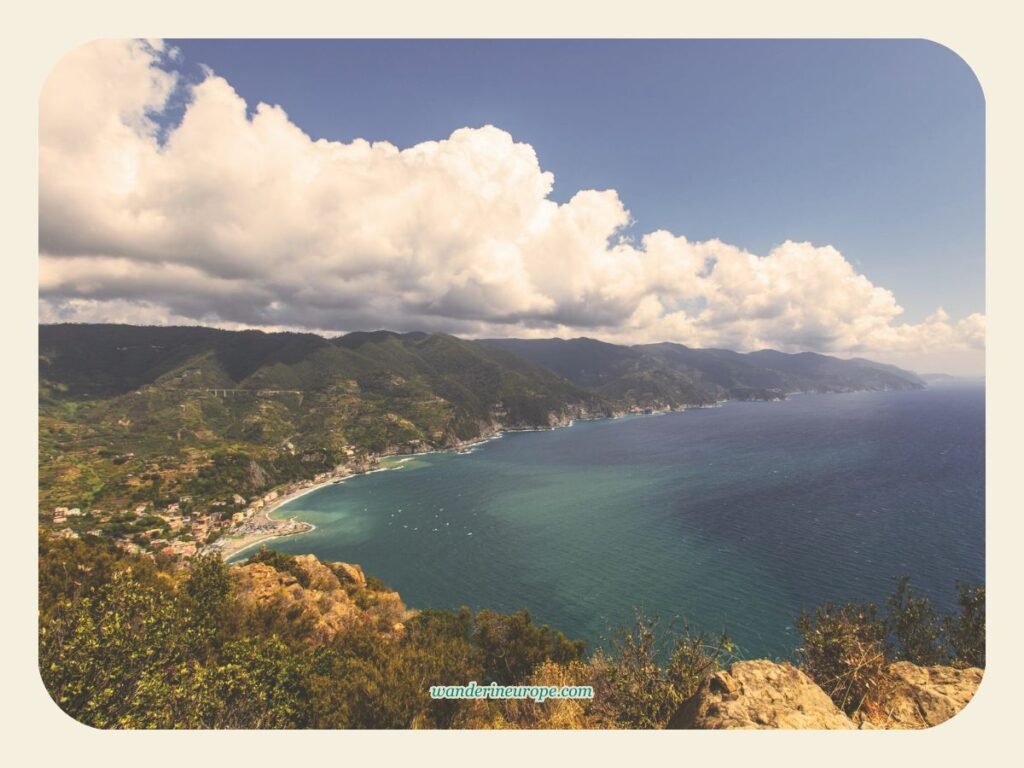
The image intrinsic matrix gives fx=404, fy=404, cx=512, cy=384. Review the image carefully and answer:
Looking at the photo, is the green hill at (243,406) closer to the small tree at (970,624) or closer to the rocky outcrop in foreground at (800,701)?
the rocky outcrop in foreground at (800,701)

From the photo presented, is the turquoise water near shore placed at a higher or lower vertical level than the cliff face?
lower

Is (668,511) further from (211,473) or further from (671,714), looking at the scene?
(211,473)

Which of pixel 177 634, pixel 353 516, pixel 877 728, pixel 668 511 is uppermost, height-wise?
pixel 177 634

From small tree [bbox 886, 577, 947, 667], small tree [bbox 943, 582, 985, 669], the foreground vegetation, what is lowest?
small tree [bbox 886, 577, 947, 667]

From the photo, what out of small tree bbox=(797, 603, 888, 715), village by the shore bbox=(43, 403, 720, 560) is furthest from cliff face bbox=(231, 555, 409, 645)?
village by the shore bbox=(43, 403, 720, 560)

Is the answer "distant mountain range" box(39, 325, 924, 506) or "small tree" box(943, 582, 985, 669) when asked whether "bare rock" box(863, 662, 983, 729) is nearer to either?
"small tree" box(943, 582, 985, 669)

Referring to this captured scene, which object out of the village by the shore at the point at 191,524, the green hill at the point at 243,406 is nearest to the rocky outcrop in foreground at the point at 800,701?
the green hill at the point at 243,406

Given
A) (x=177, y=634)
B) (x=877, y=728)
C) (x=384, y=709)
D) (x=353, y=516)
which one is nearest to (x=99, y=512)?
(x=353, y=516)

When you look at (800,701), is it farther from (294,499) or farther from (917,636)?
(294,499)
